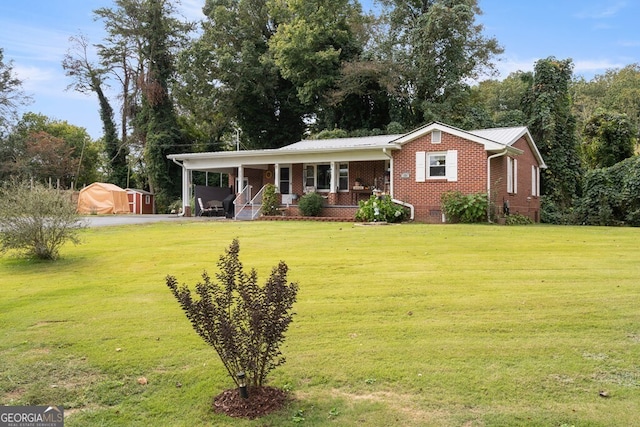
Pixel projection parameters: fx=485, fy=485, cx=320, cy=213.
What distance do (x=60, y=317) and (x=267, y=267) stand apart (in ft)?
11.4

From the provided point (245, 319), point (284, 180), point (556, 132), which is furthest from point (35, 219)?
point (556, 132)

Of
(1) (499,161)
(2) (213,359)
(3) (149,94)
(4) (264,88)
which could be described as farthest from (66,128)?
(2) (213,359)

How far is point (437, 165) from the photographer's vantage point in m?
19.2

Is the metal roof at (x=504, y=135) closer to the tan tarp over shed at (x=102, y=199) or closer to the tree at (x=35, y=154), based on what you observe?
the tan tarp over shed at (x=102, y=199)

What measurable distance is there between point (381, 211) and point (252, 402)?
15.4m

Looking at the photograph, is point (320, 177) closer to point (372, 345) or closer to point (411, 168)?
point (411, 168)

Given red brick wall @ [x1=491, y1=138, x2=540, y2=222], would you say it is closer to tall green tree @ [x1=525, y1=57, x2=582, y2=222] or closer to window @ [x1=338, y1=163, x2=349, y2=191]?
tall green tree @ [x1=525, y1=57, x2=582, y2=222]

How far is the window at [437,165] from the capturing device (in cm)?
1867

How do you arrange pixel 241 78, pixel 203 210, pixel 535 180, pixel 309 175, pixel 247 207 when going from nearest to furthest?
pixel 247 207, pixel 535 180, pixel 309 175, pixel 203 210, pixel 241 78

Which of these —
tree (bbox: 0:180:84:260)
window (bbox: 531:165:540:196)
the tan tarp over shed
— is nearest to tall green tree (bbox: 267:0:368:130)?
window (bbox: 531:165:540:196)

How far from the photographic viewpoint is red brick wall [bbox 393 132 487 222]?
1820 centimetres

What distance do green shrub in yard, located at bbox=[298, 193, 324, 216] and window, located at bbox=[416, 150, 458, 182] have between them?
4.52 metres

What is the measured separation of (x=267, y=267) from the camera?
848 centimetres

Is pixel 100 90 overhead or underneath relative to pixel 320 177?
overhead
